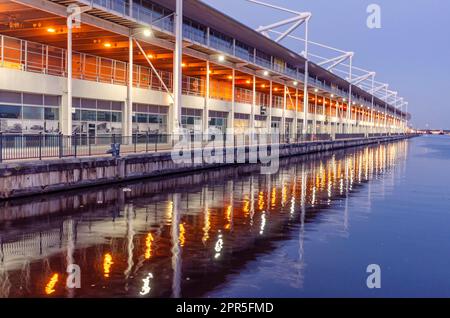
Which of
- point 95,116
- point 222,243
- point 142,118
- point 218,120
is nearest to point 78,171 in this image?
point 222,243

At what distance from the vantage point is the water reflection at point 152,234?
7988 millimetres

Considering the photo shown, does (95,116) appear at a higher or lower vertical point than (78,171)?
higher

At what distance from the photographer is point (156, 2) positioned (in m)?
35.2

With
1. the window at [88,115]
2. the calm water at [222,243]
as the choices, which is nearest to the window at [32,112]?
the window at [88,115]

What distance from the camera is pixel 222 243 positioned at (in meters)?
10.9

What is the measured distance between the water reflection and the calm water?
0.03 meters

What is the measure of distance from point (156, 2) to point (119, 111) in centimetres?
926

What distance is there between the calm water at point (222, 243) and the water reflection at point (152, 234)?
3 centimetres

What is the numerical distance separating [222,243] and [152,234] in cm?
184

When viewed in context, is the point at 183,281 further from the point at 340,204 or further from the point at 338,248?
the point at 340,204

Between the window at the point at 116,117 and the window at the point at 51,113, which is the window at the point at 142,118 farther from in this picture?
the window at the point at 51,113

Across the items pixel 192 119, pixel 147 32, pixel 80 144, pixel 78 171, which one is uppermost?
pixel 147 32

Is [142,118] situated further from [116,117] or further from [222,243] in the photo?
[222,243]
